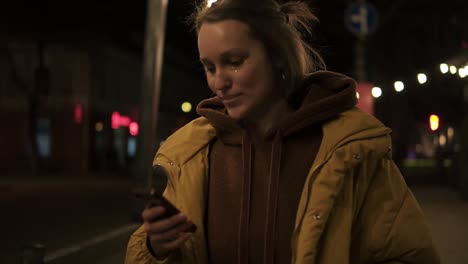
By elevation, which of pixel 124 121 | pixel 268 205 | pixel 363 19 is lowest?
pixel 124 121

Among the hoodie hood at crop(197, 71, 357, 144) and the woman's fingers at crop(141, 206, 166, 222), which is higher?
the hoodie hood at crop(197, 71, 357, 144)

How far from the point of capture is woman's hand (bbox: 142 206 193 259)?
1.63 meters

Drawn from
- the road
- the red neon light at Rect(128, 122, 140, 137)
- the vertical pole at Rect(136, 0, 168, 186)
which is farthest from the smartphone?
the red neon light at Rect(128, 122, 140, 137)

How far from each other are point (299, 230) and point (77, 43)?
106ft

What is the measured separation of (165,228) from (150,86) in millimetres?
10707

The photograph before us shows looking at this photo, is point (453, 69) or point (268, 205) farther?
point (453, 69)

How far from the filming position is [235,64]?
182 cm

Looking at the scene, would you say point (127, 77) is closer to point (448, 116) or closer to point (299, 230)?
point (448, 116)

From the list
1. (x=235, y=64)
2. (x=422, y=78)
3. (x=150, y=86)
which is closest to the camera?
(x=235, y=64)

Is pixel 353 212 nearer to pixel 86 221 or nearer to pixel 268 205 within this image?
pixel 268 205

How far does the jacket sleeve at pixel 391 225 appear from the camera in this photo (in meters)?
1.72

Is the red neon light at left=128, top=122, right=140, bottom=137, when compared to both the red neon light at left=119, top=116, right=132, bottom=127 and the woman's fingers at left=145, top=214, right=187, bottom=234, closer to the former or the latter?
the red neon light at left=119, top=116, right=132, bottom=127

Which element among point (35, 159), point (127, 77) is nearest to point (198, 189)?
point (35, 159)

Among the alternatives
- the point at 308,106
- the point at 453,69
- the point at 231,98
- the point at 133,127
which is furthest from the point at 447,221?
the point at 133,127
